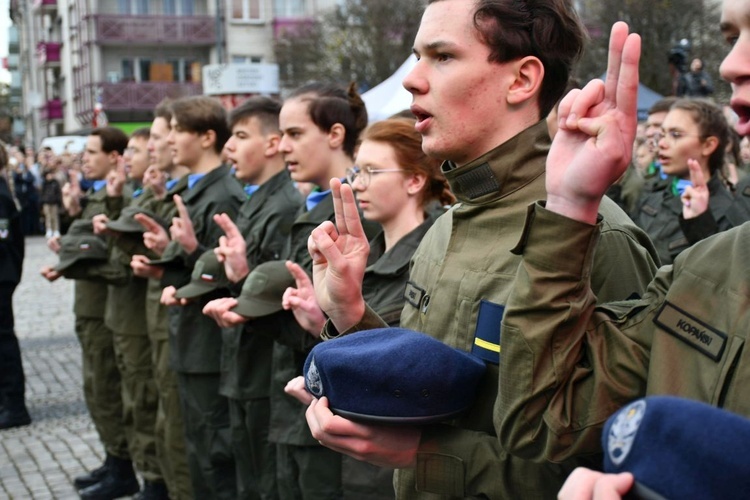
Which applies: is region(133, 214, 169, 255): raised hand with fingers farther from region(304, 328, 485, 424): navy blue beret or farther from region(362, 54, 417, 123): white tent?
region(362, 54, 417, 123): white tent

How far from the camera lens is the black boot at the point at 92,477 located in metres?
6.85

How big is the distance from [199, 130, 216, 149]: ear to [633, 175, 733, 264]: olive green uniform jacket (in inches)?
106

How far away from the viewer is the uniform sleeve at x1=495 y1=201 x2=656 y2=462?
1.89 meters

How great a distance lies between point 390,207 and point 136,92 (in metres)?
44.8

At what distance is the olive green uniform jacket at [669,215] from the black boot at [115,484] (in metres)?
3.77

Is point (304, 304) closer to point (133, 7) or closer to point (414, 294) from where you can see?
point (414, 294)

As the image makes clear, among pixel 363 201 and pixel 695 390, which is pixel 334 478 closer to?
pixel 363 201

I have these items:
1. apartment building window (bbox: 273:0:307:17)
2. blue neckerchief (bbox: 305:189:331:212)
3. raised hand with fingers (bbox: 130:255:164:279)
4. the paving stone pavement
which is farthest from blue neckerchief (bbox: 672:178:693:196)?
apartment building window (bbox: 273:0:307:17)

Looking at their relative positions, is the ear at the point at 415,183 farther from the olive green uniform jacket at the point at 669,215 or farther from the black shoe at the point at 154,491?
the black shoe at the point at 154,491

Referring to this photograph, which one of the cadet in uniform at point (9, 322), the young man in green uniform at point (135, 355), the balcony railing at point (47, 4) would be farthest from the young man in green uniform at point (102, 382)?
the balcony railing at point (47, 4)

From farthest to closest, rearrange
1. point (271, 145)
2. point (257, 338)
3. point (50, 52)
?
point (50, 52), point (271, 145), point (257, 338)

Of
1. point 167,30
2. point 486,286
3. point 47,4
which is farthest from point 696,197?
point 47,4

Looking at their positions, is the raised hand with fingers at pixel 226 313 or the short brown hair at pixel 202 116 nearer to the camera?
the raised hand with fingers at pixel 226 313

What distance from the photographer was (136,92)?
1837 inches
